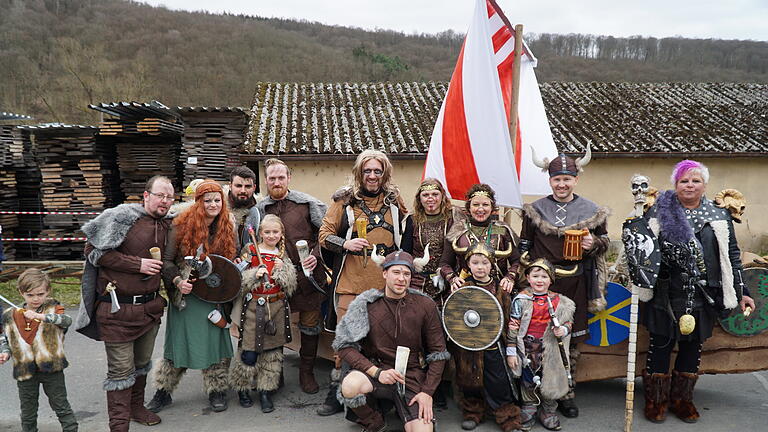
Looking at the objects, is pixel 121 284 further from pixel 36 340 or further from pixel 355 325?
pixel 355 325

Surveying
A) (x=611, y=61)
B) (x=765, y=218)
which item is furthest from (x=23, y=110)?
(x=611, y=61)

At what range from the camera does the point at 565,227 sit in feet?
12.3

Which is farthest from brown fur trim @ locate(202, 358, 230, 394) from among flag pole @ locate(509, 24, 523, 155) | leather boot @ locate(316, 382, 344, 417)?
flag pole @ locate(509, 24, 523, 155)

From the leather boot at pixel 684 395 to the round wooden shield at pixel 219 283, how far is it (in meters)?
3.39

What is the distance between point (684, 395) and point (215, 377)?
Result: 3612 millimetres

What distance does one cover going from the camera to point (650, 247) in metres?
3.51

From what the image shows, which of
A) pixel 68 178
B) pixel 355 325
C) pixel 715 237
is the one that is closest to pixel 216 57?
pixel 68 178

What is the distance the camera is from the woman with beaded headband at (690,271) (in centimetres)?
354

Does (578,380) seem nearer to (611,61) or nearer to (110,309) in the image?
(110,309)

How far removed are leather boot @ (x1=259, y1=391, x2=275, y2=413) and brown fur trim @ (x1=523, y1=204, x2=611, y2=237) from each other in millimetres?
2505

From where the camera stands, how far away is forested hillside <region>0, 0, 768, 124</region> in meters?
21.6

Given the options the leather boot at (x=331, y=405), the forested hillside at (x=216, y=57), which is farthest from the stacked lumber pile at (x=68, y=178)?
the leather boot at (x=331, y=405)

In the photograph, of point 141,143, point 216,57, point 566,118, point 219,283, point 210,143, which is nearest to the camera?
point 219,283

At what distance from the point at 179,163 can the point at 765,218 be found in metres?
13.8
